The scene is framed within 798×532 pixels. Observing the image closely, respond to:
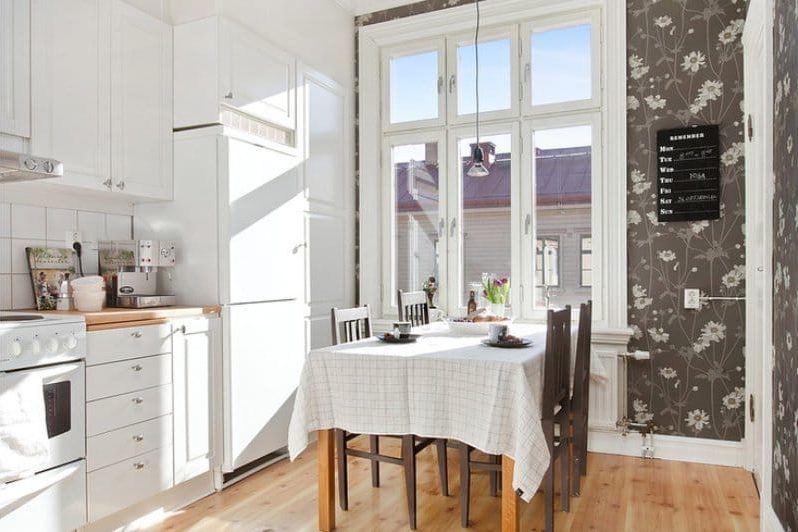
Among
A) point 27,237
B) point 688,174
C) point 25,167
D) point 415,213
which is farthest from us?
point 415,213

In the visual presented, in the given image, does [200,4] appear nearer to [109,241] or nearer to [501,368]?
[109,241]

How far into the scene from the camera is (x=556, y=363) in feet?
7.89

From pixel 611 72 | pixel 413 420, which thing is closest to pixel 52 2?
pixel 413 420

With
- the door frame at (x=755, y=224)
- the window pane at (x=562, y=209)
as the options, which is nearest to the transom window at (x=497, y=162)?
the window pane at (x=562, y=209)

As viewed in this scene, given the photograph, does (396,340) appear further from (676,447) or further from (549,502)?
(676,447)

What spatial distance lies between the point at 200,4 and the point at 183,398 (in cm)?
199

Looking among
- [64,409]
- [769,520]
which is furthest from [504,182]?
[64,409]

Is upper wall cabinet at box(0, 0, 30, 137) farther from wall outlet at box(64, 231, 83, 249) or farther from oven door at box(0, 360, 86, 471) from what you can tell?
oven door at box(0, 360, 86, 471)

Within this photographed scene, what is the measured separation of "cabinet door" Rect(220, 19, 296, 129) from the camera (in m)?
3.02

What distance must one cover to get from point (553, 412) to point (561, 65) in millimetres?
2392

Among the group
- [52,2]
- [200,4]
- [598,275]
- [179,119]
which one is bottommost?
[598,275]

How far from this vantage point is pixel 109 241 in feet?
9.85

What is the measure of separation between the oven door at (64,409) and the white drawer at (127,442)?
58 millimetres

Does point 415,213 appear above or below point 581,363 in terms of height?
above
